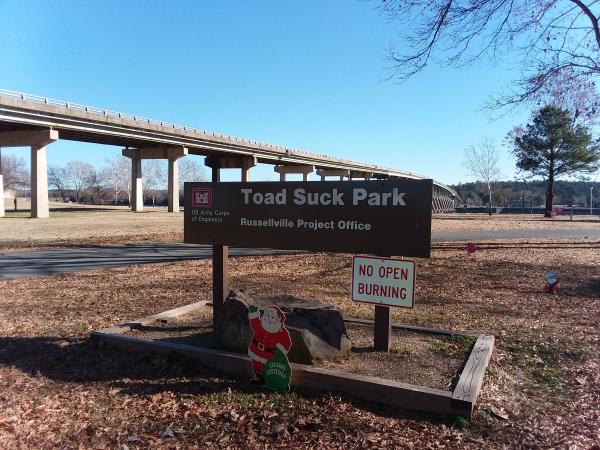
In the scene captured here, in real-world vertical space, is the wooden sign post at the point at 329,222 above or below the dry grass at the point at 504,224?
above

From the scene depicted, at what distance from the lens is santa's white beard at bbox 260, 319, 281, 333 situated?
13.9 feet

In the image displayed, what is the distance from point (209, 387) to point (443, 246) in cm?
1347

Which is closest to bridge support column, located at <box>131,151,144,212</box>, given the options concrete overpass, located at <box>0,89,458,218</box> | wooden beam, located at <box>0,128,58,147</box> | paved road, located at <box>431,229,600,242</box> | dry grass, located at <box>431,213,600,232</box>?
concrete overpass, located at <box>0,89,458,218</box>

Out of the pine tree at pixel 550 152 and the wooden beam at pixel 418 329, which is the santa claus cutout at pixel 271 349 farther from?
the pine tree at pixel 550 152

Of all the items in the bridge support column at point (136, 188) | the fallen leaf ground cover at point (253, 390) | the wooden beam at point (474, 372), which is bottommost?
the fallen leaf ground cover at point (253, 390)

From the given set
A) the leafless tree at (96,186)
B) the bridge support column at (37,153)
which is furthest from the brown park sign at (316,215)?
the leafless tree at (96,186)

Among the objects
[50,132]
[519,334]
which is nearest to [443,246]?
[519,334]

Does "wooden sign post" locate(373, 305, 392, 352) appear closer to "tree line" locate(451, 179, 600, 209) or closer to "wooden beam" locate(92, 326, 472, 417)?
"wooden beam" locate(92, 326, 472, 417)

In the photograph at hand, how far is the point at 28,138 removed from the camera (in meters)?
43.8

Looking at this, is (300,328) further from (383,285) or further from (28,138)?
(28,138)

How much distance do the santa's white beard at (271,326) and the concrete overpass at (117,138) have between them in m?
22.3

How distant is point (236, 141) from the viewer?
63.3m

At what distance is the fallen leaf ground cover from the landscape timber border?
96 mm

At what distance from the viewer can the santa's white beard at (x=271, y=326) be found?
424 centimetres
